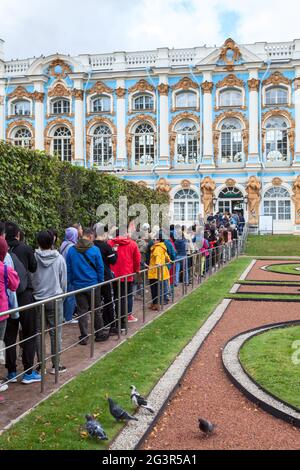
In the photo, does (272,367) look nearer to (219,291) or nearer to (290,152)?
(219,291)

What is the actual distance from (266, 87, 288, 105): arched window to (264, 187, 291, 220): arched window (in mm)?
6668

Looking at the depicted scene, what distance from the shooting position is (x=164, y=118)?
4266cm

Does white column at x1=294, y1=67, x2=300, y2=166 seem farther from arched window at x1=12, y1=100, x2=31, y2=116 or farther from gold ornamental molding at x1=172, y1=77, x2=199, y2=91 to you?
arched window at x1=12, y1=100, x2=31, y2=116

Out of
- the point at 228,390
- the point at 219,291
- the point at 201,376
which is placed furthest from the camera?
the point at 219,291

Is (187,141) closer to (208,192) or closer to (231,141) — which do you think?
(231,141)

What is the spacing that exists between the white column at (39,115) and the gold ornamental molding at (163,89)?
962 centimetres

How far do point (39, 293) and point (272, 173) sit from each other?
35641mm

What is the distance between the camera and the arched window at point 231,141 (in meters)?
41.8

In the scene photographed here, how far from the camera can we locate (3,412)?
5578 millimetres

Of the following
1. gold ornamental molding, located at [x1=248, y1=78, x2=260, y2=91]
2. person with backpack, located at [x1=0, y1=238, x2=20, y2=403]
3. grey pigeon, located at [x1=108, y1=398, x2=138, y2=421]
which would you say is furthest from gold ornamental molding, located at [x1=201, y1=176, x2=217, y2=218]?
grey pigeon, located at [x1=108, y1=398, x2=138, y2=421]

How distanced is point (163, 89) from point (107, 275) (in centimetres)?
3484

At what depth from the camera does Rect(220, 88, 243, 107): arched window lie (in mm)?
41594

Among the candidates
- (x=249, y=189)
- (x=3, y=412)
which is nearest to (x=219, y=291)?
(x=3, y=412)

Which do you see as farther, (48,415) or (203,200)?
(203,200)
